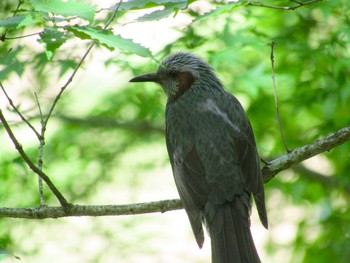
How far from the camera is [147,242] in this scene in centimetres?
851

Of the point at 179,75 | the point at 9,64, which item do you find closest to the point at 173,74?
the point at 179,75

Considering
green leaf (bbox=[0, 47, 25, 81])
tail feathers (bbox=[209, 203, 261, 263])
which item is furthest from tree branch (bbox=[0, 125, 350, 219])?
green leaf (bbox=[0, 47, 25, 81])

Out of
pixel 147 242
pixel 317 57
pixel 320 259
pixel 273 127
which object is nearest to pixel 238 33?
pixel 317 57

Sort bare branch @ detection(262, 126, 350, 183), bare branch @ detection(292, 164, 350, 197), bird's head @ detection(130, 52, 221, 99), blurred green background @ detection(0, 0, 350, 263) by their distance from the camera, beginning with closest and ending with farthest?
bare branch @ detection(262, 126, 350, 183)
bird's head @ detection(130, 52, 221, 99)
blurred green background @ detection(0, 0, 350, 263)
bare branch @ detection(292, 164, 350, 197)

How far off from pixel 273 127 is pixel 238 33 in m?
1.55

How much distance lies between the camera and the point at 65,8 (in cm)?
354

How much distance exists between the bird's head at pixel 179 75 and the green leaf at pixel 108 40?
2.85 meters

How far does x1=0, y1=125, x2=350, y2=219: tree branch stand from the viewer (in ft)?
15.1

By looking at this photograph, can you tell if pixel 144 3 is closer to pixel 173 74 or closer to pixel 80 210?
pixel 80 210

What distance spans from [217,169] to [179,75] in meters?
1.56

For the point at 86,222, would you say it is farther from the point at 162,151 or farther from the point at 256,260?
the point at 256,260

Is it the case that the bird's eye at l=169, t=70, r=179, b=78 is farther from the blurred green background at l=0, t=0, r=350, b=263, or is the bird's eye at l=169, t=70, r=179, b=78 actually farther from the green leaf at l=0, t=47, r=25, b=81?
the green leaf at l=0, t=47, r=25, b=81

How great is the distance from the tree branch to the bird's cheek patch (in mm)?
1650

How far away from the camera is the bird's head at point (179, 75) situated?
21.2 ft
